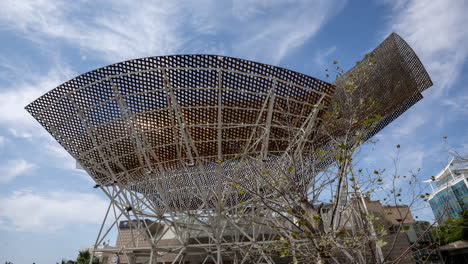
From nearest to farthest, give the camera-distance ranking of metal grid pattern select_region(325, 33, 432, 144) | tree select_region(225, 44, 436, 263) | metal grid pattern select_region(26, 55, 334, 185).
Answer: tree select_region(225, 44, 436, 263) < metal grid pattern select_region(26, 55, 334, 185) < metal grid pattern select_region(325, 33, 432, 144)

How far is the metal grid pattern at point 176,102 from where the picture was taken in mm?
10750

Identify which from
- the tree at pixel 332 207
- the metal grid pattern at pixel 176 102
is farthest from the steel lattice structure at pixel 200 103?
the tree at pixel 332 207

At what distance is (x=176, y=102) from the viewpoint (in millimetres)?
11289

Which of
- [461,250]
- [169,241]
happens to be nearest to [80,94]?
[169,241]

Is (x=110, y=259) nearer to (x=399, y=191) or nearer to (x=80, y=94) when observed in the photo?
(x=80, y=94)

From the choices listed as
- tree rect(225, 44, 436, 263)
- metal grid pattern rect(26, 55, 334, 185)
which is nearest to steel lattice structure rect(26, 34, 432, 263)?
metal grid pattern rect(26, 55, 334, 185)

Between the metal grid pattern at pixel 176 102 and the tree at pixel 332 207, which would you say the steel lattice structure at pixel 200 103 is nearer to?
the metal grid pattern at pixel 176 102

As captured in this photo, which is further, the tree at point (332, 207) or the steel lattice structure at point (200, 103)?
the steel lattice structure at point (200, 103)

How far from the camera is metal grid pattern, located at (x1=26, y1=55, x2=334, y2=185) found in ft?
35.3

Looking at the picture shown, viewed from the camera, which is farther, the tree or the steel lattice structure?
the steel lattice structure

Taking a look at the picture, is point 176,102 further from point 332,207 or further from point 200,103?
point 332,207

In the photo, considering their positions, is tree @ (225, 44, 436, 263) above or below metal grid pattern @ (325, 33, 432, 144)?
below

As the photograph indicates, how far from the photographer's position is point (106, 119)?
1262 cm

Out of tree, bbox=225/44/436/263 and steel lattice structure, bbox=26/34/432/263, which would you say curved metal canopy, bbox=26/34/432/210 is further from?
tree, bbox=225/44/436/263
